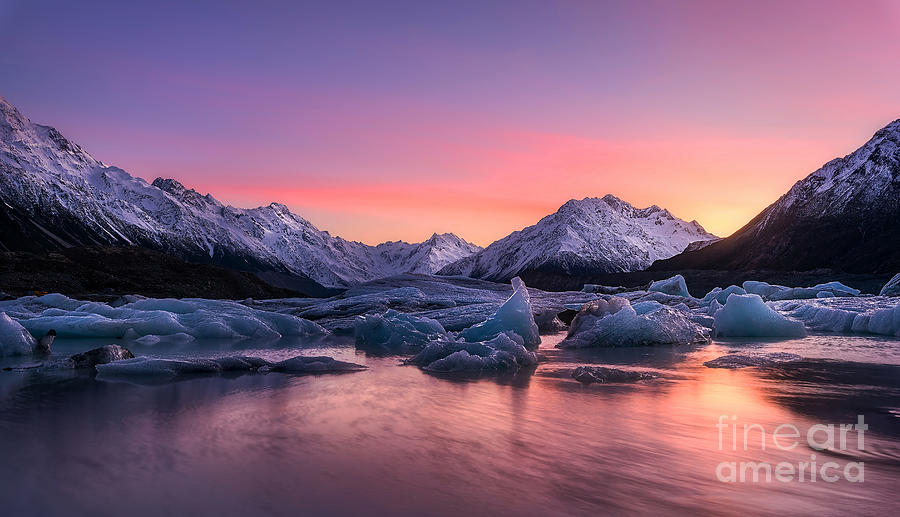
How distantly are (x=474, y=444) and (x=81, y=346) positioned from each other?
16.1m

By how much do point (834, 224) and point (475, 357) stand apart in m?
120

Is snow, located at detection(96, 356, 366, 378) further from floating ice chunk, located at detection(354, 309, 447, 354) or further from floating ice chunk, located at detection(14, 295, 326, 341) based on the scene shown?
floating ice chunk, located at detection(14, 295, 326, 341)

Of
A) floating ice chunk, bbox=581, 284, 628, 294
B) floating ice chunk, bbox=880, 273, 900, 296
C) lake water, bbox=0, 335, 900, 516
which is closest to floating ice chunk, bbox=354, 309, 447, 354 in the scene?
lake water, bbox=0, 335, 900, 516

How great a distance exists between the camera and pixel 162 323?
20984mm

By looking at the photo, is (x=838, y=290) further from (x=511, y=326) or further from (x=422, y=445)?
(x=422, y=445)

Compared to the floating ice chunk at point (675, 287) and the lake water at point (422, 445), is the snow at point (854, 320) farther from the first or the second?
the floating ice chunk at point (675, 287)

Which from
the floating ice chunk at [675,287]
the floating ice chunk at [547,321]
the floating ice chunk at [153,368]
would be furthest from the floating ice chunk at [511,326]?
the floating ice chunk at [675,287]

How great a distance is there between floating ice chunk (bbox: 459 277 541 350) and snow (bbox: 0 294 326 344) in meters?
9.06

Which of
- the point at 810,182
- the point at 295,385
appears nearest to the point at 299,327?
the point at 295,385

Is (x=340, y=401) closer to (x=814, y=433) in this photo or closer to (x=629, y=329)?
(x=814, y=433)

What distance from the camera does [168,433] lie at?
6.50 meters

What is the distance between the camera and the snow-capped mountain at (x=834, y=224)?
98375 millimetres

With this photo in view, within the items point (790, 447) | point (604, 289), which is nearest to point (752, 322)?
point (790, 447)

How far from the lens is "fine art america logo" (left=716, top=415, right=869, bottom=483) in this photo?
5.14 meters
